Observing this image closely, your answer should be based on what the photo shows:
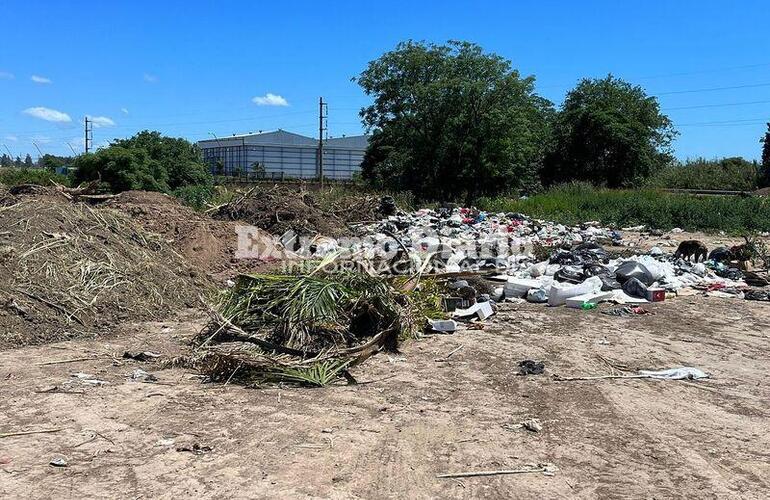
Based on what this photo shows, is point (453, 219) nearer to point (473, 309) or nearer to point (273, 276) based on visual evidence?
point (473, 309)

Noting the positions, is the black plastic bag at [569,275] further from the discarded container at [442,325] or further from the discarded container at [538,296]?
the discarded container at [442,325]

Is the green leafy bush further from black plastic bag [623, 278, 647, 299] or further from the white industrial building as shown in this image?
black plastic bag [623, 278, 647, 299]

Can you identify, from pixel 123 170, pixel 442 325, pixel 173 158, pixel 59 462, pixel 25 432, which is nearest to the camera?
pixel 59 462

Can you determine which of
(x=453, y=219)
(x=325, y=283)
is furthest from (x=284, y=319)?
(x=453, y=219)

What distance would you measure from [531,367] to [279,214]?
30.2ft

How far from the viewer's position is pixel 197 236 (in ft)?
31.9

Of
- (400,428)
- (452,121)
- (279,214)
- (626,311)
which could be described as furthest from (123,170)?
(400,428)

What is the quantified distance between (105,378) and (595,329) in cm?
475

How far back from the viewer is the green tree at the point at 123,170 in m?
20.3

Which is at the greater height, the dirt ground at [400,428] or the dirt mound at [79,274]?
the dirt mound at [79,274]

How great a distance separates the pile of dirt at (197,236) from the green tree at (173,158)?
13.2 m

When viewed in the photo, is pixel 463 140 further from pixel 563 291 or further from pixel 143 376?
pixel 143 376

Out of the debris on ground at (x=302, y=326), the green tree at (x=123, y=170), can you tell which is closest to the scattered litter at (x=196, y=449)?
the debris on ground at (x=302, y=326)

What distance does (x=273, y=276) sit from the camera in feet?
19.0
